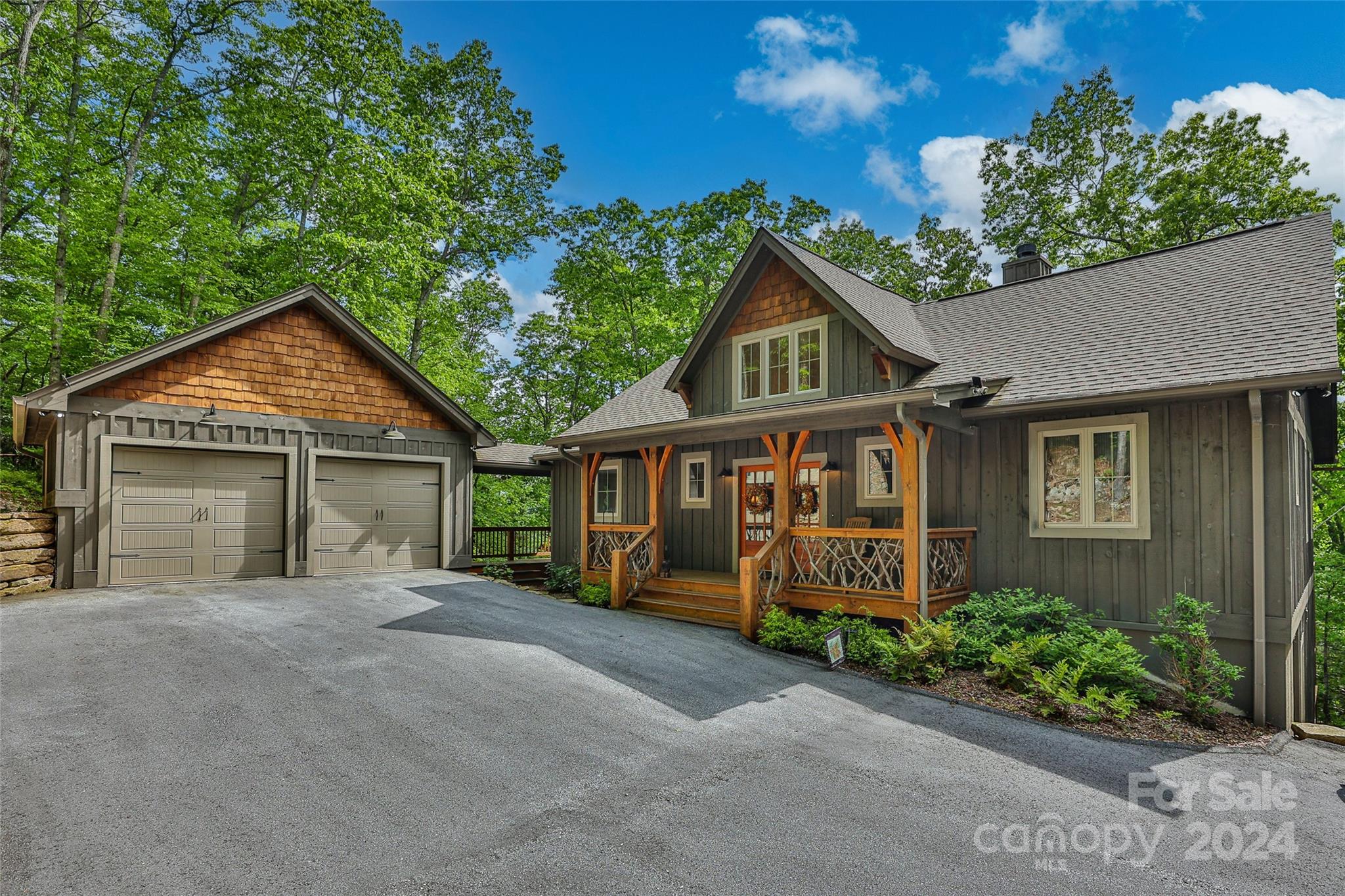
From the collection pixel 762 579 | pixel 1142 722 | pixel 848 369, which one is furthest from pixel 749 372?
pixel 1142 722

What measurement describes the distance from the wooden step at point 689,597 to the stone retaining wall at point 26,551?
8.57 m

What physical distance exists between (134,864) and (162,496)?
9.02 m

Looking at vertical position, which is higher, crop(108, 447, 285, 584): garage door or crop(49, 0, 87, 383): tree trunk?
crop(49, 0, 87, 383): tree trunk

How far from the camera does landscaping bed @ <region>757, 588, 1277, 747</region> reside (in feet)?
18.8

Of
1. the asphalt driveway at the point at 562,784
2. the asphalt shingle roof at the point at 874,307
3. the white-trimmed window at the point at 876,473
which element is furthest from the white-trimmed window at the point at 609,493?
the asphalt driveway at the point at 562,784

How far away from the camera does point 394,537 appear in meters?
12.4

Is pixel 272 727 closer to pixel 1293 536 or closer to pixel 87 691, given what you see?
pixel 87 691

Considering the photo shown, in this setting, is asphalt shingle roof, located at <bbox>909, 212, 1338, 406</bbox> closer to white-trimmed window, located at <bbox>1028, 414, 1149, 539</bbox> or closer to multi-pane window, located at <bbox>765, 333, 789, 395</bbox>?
white-trimmed window, located at <bbox>1028, 414, 1149, 539</bbox>

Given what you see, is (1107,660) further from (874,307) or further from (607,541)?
(607,541)

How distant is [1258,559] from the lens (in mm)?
6156

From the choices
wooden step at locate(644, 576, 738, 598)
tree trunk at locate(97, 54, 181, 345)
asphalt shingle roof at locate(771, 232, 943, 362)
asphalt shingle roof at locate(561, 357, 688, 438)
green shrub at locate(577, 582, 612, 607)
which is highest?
tree trunk at locate(97, 54, 181, 345)

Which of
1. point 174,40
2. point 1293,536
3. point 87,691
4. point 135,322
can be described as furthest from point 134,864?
point 174,40

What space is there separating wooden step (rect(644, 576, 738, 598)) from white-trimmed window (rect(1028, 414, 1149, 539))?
4.08m

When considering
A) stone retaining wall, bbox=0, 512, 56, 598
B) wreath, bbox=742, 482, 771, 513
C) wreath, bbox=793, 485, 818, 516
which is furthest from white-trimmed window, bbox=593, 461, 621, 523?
stone retaining wall, bbox=0, 512, 56, 598
